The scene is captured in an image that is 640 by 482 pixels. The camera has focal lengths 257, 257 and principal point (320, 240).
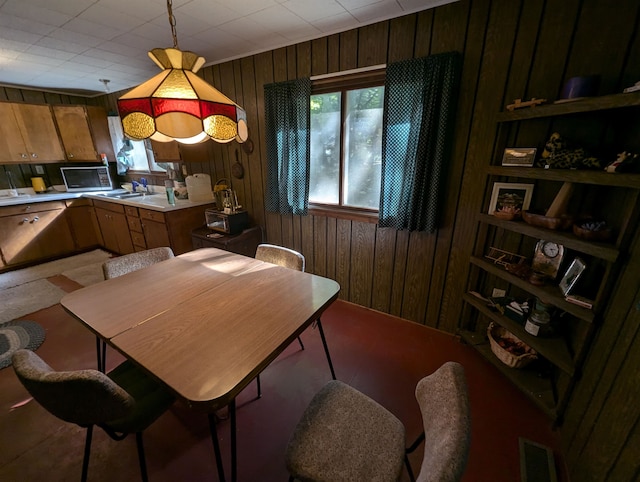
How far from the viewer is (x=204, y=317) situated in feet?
3.79

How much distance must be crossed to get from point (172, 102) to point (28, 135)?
14.2 ft

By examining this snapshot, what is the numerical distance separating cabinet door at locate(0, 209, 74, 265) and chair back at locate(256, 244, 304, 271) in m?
3.63

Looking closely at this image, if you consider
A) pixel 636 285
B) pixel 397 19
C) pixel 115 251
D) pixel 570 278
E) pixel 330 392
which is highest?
pixel 397 19

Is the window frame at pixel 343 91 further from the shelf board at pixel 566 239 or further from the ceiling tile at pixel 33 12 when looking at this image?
the ceiling tile at pixel 33 12

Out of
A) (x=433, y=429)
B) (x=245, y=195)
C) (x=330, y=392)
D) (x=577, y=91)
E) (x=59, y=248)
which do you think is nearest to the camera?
(x=433, y=429)

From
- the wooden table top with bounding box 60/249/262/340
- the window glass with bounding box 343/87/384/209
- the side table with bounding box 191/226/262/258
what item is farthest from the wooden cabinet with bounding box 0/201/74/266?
the window glass with bounding box 343/87/384/209

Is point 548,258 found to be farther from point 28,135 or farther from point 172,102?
point 28,135

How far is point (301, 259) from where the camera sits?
5.75ft

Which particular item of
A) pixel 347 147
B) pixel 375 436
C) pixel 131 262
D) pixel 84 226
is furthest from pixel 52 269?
pixel 375 436

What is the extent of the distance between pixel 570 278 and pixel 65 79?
17.9 feet

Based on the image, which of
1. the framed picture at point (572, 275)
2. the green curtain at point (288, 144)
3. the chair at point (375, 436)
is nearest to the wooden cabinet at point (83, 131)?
the green curtain at point (288, 144)

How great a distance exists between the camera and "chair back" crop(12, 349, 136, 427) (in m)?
0.77

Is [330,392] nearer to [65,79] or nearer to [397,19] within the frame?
[397,19]

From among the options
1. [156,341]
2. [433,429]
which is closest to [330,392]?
[433,429]
